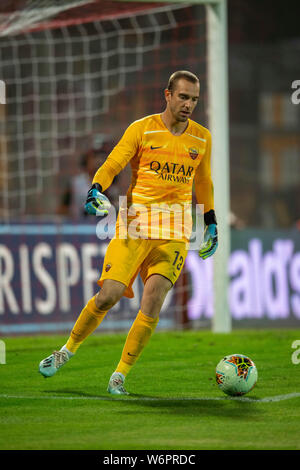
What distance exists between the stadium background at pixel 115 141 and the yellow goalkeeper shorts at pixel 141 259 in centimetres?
515

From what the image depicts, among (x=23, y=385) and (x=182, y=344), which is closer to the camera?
(x=23, y=385)

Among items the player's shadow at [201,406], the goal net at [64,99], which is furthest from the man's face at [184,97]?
the goal net at [64,99]

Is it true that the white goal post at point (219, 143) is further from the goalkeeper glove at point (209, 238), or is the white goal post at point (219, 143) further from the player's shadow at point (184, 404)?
the player's shadow at point (184, 404)

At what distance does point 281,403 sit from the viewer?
639 centimetres

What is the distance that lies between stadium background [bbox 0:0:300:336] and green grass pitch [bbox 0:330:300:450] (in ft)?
7.78

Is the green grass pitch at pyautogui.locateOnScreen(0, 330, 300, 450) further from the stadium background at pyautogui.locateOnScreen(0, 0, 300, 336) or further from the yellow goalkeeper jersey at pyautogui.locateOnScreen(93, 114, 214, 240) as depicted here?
the stadium background at pyautogui.locateOnScreen(0, 0, 300, 336)

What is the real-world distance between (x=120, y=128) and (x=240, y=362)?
1874 cm

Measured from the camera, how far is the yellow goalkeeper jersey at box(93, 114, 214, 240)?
6.80m

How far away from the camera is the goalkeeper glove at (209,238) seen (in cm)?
718

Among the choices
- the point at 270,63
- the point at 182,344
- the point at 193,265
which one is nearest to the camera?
the point at 182,344

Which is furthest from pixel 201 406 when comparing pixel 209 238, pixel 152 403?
pixel 209 238

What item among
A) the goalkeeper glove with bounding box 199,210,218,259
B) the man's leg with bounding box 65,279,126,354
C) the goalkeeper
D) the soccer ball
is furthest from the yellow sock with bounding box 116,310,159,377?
the goalkeeper glove with bounding box 199,210,218,259
